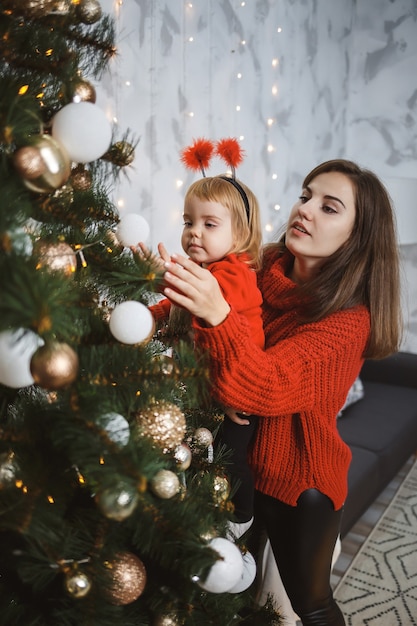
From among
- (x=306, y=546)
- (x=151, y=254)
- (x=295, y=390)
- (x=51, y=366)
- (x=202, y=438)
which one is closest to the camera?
(x=51, y=366)

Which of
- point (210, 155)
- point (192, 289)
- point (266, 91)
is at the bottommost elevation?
point (192, 289)

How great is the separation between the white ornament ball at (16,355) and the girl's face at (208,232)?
75cm

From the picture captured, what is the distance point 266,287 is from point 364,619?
1296 mm

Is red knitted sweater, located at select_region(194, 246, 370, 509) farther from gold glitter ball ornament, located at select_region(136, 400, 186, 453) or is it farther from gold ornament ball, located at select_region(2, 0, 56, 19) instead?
gold ornament ball, located at select_region(2, 0, 56, 19)

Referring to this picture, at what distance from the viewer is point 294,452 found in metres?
1.33

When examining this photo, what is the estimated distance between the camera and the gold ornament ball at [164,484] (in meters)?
0.77

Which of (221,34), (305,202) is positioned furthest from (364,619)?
(221,34)

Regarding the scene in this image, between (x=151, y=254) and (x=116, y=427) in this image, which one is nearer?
(x=116, y=427)

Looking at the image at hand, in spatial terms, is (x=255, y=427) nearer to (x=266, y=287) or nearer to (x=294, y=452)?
(x=294, y=452)

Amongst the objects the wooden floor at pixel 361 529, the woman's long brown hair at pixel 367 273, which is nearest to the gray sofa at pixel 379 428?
the wooden floor at pixel 361 529

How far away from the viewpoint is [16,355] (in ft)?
2.05

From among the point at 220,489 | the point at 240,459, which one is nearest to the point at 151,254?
the point at 220,489

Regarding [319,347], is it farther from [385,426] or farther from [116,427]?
[385,426]

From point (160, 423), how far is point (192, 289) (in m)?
0.28
